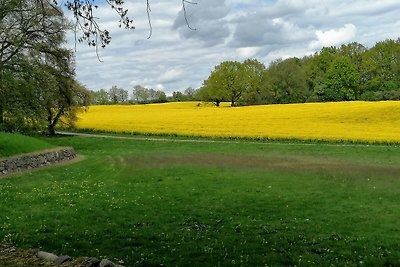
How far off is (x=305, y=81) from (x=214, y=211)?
9392cm

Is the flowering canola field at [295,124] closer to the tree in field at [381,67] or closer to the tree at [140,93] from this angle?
the tree in field at [381,67]

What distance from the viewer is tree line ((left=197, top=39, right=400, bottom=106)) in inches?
3907

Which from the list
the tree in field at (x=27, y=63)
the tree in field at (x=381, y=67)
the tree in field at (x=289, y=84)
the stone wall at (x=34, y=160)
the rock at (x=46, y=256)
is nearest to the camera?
the rock at (x=46, y=256)

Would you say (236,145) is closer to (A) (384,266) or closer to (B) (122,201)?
(B) (122,201)

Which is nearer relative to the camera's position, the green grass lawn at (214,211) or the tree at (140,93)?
the green grass lawn at (214,211)

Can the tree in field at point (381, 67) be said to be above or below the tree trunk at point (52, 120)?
above

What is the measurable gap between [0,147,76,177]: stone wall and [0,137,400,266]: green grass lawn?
5.96 feet

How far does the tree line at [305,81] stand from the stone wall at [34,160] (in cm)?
6992

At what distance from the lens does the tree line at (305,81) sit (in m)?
99.2

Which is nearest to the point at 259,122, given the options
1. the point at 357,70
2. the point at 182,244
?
the point at 182,244

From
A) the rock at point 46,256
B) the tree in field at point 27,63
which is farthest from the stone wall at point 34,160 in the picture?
the rock at point 46,256

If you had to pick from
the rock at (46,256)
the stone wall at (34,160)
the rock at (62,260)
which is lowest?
the stone wall at (34,160)

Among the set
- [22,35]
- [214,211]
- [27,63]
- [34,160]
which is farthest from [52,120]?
[214,211]

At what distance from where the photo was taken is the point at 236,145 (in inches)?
1550
